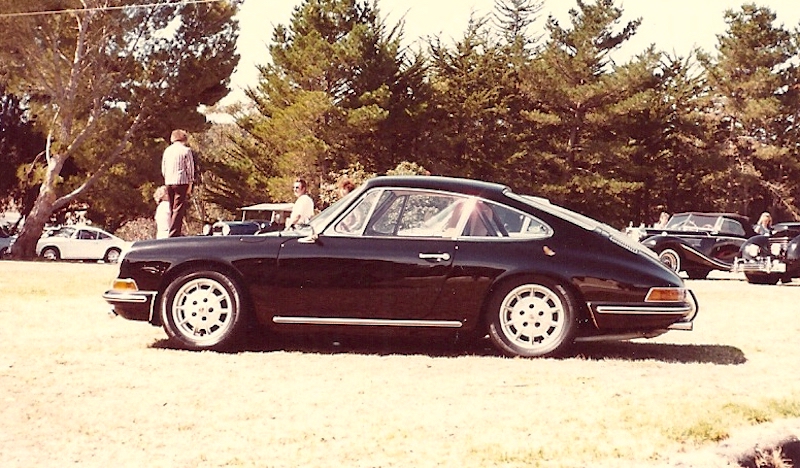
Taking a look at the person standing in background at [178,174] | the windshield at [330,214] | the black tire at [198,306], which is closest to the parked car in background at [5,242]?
the person standing in background at [178,174]

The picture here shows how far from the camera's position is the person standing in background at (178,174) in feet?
36.7

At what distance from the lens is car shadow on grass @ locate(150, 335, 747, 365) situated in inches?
296

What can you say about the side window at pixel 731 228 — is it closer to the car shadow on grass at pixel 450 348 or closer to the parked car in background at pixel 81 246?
the car shadow on grass at pixel 450 348

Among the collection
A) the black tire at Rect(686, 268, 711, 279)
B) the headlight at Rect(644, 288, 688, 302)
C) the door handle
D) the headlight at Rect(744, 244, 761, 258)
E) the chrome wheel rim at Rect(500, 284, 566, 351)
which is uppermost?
the headlight at Rect(744, 244, 761, 258)

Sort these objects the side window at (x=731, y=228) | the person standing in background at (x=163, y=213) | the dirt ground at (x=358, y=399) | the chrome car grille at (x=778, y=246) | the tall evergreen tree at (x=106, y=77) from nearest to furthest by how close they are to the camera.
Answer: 1. the dirt ground at (x=358, y=399)
2. the person standing in background at (x=163, y=213)
3. the chrome car grille at (x=778, y=246)
4. the side window at (x=731, y=228)
5. the tall evergreen tree at (x=106, y=77)

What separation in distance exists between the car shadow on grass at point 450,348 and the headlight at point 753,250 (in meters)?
12.5

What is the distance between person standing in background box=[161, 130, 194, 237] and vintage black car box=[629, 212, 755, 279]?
1437 centimetres

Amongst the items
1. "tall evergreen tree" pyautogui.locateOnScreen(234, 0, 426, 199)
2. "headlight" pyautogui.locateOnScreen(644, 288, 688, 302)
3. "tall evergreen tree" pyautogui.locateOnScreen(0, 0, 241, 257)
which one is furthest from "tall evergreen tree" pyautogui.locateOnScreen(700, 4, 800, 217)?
"headlight" pyautogui.locateOnScreen(644, 288, 688, 302)

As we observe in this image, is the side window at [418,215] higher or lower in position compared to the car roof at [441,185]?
lower

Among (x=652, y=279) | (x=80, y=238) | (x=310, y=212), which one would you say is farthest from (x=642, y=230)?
(x=80, y=238)

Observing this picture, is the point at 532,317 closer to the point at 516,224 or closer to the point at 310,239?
the point at 516,224

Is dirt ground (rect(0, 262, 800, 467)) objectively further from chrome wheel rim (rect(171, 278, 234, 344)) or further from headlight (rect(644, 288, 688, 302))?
headlight (rect(644, 288, 688, 302))

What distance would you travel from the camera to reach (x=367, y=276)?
7.33 metres

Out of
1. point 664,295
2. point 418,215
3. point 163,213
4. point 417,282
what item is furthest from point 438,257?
point 163,213
